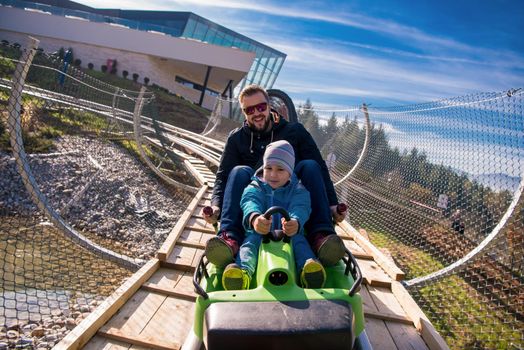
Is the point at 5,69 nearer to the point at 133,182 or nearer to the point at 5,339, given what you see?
the point at 133,182

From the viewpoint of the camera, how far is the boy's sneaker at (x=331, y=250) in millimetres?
1928

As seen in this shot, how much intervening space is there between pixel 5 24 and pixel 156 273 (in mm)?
28826

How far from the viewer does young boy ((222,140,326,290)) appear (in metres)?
1.77

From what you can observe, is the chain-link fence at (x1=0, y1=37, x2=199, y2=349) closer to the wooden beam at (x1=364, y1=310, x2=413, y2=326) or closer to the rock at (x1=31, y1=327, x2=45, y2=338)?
the rock at (x1=31, y1=327, x2=45, y2=338)

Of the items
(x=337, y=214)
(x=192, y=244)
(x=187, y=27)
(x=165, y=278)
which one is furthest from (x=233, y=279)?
(x=187, y=27)

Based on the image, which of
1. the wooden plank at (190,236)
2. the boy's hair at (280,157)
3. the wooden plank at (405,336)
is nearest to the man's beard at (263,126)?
the boy's hair at (280,157)

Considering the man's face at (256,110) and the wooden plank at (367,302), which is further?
the man's face at (256,110)

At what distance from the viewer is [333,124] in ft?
19.3

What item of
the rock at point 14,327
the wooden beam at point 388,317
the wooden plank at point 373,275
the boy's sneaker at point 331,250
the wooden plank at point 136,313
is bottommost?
the rock at point 14,327

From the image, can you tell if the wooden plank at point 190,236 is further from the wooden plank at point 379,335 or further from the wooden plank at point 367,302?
the wooden plank at point 379,335

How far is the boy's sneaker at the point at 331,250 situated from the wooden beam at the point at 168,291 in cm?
100

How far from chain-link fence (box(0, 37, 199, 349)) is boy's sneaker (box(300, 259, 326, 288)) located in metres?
1.99

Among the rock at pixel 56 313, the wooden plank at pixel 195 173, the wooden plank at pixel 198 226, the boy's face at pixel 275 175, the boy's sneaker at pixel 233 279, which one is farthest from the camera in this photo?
the wooden plank at pixel 195 173

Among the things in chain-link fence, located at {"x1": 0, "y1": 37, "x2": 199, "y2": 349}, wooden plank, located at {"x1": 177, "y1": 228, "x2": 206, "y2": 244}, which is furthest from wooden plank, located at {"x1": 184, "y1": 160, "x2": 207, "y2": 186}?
wooden plank, located at {"x1": 177, "y1": 228, "x2": 206, "y2": 244}
